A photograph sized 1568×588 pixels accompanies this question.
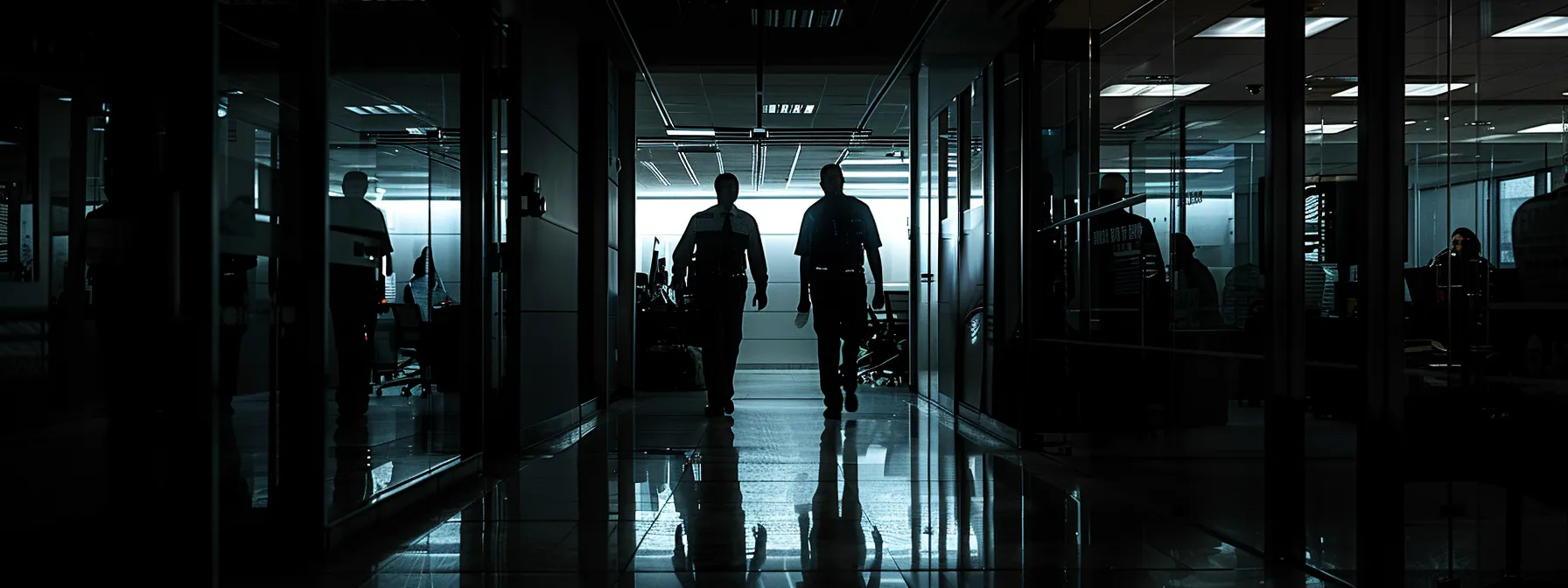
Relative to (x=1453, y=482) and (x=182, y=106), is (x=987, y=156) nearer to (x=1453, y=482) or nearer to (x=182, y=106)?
(x=1453, y=482)

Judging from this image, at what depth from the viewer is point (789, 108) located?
12461 millimetres

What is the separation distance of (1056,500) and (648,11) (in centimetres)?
518

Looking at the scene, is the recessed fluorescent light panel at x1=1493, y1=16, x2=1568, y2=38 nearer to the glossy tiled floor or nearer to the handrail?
the glossy tiled floor

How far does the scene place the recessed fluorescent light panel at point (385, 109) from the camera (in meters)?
4.07

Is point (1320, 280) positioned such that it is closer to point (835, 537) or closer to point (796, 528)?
point (835, 537)

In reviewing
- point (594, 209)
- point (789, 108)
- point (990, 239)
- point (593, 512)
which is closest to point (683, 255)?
point (594, 209)

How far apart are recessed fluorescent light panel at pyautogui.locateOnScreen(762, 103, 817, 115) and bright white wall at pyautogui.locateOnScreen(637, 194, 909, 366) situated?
784cm

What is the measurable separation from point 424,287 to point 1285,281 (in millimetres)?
3260

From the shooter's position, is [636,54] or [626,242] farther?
[626,242]

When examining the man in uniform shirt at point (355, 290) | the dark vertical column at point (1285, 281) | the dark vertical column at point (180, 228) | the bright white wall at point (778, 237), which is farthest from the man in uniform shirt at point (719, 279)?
the bright white wall at point (778, 237)

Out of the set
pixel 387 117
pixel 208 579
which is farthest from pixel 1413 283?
pixel 387 117

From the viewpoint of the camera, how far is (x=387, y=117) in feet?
14.4

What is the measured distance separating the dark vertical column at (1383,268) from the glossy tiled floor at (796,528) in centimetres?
41

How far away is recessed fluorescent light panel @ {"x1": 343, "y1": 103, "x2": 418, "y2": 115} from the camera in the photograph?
4.07 m
